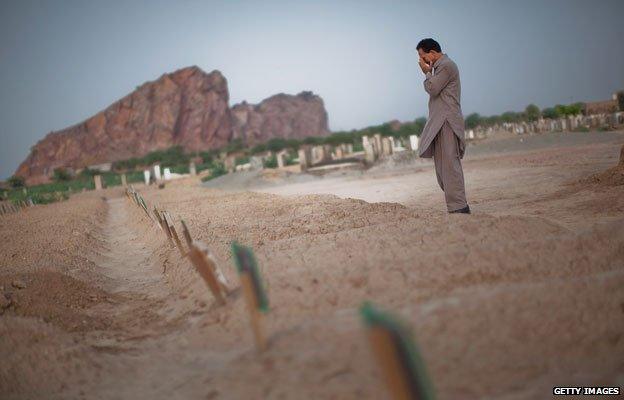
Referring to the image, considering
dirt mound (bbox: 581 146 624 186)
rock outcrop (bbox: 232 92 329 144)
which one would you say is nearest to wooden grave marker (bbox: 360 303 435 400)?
dirt mound (bbox: 581 146 624 186)

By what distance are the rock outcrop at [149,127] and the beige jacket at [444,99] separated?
8470 centimetres

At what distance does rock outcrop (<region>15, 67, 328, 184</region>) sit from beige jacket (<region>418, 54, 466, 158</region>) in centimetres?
8470

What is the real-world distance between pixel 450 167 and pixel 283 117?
394 ft

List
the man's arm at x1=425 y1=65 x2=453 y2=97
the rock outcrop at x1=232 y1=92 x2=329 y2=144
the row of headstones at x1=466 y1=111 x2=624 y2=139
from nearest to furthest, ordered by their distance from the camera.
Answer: the man's arm at x1=425 y1=65 x2=453 y2=97, the row of headstones at x1=466 y1=111 x2=624 y2=139, the rock outcrop at x1=232 y1=92 x2=329 y2=144

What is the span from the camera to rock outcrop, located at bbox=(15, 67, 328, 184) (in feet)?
292

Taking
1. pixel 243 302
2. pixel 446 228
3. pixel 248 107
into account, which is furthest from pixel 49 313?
pixel 248 107

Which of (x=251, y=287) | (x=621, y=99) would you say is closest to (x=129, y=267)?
(x=251, y=287)

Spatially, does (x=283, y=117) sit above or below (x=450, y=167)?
above

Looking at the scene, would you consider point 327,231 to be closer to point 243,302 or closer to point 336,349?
point 243,302

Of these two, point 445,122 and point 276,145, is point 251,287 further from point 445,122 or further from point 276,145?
point 276,145

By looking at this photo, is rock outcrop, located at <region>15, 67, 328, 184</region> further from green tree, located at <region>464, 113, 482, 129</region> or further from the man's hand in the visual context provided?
the man's hand

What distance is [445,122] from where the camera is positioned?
17.5ft

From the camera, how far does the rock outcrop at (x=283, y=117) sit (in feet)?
386

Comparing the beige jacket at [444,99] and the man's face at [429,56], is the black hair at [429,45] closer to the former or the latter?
the man's face at [429,56]
